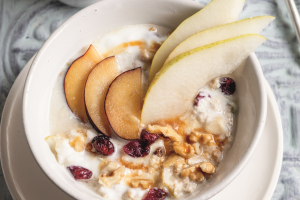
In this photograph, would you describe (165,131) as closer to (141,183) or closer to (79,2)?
(141,183)

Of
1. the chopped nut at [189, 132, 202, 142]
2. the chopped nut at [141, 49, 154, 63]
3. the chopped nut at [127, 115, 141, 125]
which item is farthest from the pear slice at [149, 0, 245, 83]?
the chopped nut at [189, 132, 202, 142]

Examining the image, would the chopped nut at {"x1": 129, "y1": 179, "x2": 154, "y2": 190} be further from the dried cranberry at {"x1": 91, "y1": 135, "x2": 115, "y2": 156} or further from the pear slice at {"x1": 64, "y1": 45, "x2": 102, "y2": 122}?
the pear slice at {"x1": 64, "y1": 45, "x2": 102, "y2": 122}

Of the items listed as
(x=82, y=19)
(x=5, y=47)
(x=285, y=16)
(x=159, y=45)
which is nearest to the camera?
(x=82, y=19)

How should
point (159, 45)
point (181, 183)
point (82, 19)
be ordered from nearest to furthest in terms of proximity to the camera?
1. point (181, 183)
2. point (82, 19)
3. point (159, 45)

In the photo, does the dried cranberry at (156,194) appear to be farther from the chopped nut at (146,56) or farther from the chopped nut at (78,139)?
the chopped nut at (146,56)

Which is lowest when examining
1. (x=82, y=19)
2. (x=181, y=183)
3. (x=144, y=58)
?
(x=181, y=183)

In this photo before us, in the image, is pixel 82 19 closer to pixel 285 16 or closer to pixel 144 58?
pixel 144 58

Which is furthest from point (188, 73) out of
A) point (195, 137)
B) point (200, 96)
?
point (195, 137)

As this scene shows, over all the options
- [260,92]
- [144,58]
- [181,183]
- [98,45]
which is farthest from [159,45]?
[181,183]
